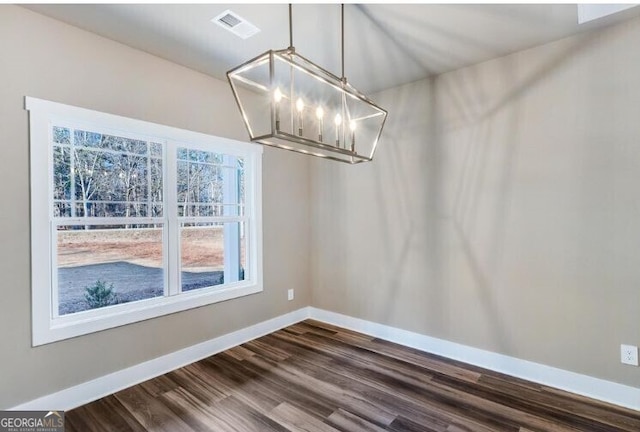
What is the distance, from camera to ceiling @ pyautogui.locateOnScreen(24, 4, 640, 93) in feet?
7.04

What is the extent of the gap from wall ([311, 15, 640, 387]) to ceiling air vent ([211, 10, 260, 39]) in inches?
67.1

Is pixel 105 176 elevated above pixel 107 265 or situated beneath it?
elevated above

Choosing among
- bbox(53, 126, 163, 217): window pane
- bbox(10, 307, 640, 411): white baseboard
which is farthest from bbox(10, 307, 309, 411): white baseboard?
bbox(53, 126, 163, 217): window pane

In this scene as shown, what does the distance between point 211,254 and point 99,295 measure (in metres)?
1.03

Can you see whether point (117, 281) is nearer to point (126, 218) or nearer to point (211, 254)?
point (126, 218)

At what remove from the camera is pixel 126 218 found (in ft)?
8.64

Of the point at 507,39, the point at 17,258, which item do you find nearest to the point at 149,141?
the point at 17,258

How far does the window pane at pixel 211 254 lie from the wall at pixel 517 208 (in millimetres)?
1386

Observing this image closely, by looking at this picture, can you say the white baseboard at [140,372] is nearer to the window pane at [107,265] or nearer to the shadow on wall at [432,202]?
the window pane at [107,265]

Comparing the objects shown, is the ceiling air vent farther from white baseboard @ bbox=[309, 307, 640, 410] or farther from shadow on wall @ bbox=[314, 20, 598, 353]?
white baseboard @ bbox=[309, 307, 640, 410]

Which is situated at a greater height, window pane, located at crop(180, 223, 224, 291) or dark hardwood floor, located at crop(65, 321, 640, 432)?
window pane, located at crop(180, 223, 224, 291)

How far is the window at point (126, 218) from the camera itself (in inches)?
87.4

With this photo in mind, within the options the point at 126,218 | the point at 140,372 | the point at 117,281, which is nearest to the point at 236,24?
the point at 126,218

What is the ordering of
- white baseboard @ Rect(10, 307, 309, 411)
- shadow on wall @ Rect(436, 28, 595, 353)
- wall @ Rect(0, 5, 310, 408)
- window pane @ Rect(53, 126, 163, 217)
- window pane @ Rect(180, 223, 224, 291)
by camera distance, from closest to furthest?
wall @ Rect(0, 5, 310, 408)
white baseboard @ Rect(10, 307, 309, 411)
window pane @ Rect(53, 126, 163, 217)
shadow on wall @ Rect(436, 28, 595, 353)
window pane @ Rect(180, 223, 224, 291)
